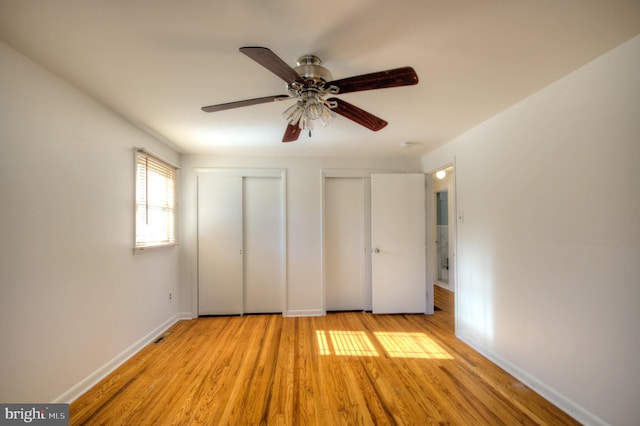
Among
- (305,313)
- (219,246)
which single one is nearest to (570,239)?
(305,313)

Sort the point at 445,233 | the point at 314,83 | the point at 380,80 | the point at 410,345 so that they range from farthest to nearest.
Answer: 1. the point at 445,233
2. the point at 410,345
3. the point at 314,83
4. the point at 380,80

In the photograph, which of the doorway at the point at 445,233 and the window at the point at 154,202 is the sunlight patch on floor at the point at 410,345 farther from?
the window at the point at 154,202

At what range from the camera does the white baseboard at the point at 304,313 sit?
356 cm

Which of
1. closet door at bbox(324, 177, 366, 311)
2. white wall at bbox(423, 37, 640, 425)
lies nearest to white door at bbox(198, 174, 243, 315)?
closet door at bbox(324, 177, 366, 311)

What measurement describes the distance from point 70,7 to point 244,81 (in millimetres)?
843

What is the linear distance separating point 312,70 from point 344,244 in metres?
2.71

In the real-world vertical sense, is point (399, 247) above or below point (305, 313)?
above

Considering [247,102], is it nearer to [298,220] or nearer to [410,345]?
[298,220]

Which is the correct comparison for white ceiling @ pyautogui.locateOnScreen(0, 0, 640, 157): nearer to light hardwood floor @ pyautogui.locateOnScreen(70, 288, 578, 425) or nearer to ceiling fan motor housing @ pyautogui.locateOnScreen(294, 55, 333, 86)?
ceiling fan motor housing @ pyautogui.locateOnScreen(294, 55, 333, 86)

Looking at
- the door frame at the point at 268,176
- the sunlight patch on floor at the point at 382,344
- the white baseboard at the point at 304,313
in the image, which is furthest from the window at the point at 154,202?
the sunlight patch on floor at the point at 382,344

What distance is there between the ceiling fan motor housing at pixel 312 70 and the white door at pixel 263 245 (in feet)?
7.76

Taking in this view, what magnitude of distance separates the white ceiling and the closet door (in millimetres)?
1742

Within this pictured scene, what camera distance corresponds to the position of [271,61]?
115 centimetres

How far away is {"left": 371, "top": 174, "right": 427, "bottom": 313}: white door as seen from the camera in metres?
3.59
